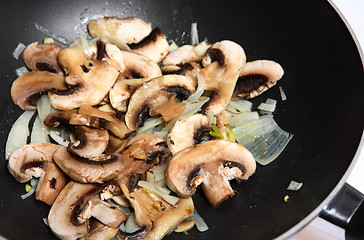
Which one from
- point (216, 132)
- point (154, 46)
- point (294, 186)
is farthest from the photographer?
point (154, 46)

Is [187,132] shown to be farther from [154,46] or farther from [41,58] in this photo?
[41,58]

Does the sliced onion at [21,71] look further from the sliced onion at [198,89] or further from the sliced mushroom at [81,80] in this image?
the sliced onion at [198,89]

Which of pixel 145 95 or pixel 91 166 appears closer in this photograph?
pixel 91 166

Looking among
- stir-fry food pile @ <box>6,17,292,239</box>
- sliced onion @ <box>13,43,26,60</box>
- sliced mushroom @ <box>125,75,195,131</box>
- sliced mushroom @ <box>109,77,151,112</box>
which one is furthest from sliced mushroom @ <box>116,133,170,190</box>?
sliced onion @ <box>13,43,26,60</box>

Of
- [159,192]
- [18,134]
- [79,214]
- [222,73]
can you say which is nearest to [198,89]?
[222,73]

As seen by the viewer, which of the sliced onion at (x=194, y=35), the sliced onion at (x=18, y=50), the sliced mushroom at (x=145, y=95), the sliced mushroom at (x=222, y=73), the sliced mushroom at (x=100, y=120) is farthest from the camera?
the sliced onion at (x=194, y=35)

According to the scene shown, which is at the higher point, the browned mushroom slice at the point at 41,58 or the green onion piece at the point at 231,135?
the browned mushroom slice at the point at 41,58

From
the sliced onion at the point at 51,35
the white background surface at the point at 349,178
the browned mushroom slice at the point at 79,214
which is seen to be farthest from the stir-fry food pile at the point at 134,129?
the white background surface at the point at 349,178
